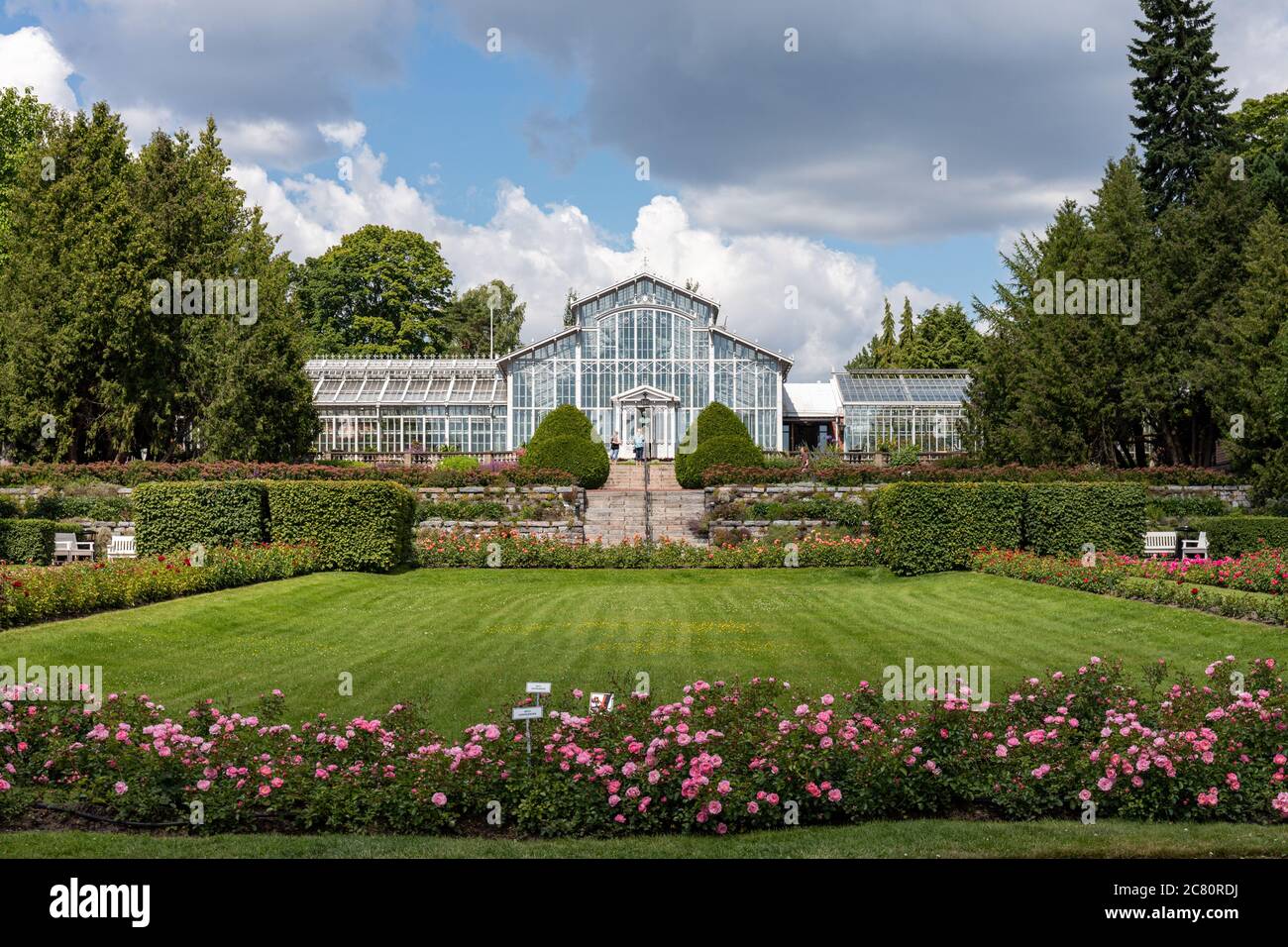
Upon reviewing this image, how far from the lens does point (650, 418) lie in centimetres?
4256

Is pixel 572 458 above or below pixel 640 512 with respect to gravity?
above

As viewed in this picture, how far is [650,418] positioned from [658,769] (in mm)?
35406

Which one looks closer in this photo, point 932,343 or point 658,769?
point 658,769

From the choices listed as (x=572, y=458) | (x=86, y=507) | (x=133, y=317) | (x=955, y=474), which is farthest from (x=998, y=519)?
(x=133, y=317)

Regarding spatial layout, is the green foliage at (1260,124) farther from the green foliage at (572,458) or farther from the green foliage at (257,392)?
the green foliage at (257,392)

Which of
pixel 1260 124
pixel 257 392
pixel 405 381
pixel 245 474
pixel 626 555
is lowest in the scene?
pixel 626 555

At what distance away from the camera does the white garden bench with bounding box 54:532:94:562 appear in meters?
22.1

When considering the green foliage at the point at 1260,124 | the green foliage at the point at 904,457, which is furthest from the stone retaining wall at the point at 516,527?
the green foliage at the point at 1260,124

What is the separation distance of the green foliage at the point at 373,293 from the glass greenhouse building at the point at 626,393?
12.4 metres

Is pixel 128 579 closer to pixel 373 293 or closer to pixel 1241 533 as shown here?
pixel 1241 533

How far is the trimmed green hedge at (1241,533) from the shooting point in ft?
69.4

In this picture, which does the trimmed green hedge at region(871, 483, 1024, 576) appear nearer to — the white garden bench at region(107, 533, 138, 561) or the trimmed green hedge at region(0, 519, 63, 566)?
the white garden bench at region(107, 533, 138, 561)

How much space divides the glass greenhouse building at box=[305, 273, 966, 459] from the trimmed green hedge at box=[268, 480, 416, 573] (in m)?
21.3
